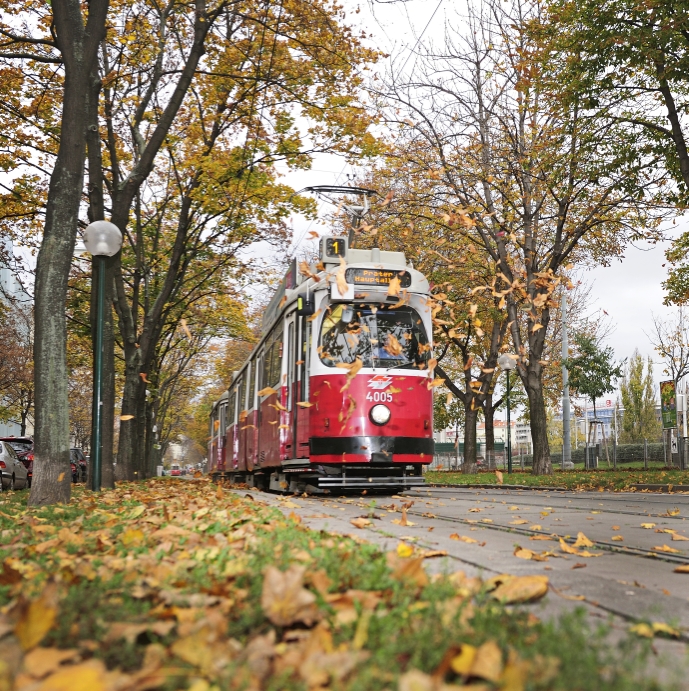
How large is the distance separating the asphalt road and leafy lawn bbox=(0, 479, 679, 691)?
0.38 metres

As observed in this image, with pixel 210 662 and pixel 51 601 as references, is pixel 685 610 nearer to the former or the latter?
pixel 210 662

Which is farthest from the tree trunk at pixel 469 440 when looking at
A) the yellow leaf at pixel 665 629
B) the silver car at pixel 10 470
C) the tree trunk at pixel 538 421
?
the yellow leaf at pixel 665 629

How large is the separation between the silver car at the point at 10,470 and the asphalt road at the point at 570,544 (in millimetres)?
15491

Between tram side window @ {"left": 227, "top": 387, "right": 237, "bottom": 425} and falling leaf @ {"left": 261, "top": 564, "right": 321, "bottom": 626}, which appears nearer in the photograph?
falling leaf @ {"left": 261, "top": 564, "right": 321, "bottom": 626}

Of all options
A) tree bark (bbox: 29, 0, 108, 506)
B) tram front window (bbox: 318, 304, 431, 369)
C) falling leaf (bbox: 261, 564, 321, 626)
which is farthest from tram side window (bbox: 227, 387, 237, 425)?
falling leaf (bbox: 261, 564, 321, 626)

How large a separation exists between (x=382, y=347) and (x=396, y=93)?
11548mm

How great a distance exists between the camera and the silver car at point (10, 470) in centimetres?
2395

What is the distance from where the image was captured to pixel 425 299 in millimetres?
14695

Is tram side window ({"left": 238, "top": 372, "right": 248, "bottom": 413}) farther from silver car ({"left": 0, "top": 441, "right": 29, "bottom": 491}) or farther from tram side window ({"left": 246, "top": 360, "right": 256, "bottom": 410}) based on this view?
silver car ({"left": 0, "top": 441, "right": 29, "bottom": 491})

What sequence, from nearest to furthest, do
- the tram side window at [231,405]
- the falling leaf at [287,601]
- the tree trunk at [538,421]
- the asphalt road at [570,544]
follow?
the falling leaf at [287,601] → the asphalt road at [570,544] → the tree trunk at [538,421] → the tram side window at [231,405]

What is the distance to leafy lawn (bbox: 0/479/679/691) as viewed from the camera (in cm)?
233

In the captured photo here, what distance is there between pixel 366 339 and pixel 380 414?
131cm

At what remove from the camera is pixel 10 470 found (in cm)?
2442

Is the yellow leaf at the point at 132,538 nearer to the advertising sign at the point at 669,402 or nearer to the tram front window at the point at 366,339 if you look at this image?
the tram front window at the point at 366,339
